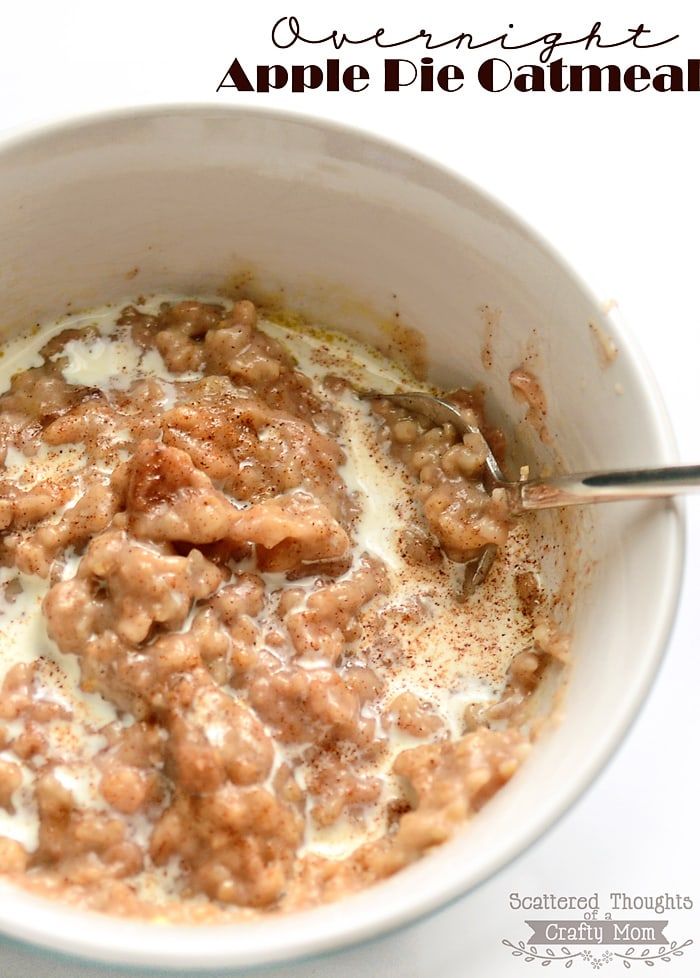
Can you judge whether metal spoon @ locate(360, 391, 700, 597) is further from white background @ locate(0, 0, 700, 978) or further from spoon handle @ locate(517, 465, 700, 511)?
white background @ locate(0, 0, 700, 978)

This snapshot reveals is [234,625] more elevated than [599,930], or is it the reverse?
[234,625]

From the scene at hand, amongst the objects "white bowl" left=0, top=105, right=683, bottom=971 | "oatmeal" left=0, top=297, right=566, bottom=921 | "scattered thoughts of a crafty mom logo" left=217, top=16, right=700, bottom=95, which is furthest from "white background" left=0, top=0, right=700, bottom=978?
"oatmeal" left=0, top=297, right=566, bottom=921

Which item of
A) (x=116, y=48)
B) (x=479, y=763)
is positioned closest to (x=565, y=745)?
(x=479, y=763)

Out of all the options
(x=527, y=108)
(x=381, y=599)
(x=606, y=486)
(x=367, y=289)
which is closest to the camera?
(x=606, y=486)

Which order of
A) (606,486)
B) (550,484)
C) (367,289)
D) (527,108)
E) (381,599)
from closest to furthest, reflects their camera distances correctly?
(606,486) → (550,484) → (381,599) → (367,289) → (527,108)

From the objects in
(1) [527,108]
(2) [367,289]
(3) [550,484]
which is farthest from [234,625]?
(1) [527,108]

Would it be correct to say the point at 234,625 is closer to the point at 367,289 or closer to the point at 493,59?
the point at 367,289

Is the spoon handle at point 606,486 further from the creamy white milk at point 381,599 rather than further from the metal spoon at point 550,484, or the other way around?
the creamy white milk at point 381,599

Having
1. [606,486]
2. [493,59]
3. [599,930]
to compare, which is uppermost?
[493,59]
